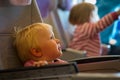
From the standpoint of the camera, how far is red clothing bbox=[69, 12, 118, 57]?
2326 millimetres

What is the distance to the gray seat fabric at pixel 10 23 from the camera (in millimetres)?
1207

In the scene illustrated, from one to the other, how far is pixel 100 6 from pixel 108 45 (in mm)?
343

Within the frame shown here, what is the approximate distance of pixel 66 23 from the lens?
8.62ft

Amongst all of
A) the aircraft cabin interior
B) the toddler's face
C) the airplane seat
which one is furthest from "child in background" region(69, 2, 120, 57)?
the toddler's face

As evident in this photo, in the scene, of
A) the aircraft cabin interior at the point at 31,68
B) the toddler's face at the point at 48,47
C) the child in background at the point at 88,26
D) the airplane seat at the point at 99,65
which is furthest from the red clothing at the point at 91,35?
the toddler's face at the point at 48,47

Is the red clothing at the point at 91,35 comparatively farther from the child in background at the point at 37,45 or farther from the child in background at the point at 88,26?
the child in background at the point at 37,45

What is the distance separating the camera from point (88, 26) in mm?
2373

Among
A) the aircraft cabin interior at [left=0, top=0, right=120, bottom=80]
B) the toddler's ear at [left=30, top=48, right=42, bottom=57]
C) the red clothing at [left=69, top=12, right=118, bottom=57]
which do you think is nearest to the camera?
the aircraft cabin interior at [left=0, top=0, right=120, bottom=80]

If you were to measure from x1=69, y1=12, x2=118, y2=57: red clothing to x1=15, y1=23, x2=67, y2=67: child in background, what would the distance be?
3.82ft

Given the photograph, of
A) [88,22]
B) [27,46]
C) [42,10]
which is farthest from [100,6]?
[27,46]

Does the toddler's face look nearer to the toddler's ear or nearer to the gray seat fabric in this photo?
the toddler's ear

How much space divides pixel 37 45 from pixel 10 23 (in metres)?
0.16

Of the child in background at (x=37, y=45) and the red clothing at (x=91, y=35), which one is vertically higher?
the child in background at (x=37, y=45)

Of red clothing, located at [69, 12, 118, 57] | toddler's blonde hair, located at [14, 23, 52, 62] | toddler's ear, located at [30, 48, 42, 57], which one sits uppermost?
toddler's blonde hair, located at [14, 23, 52, 62]
